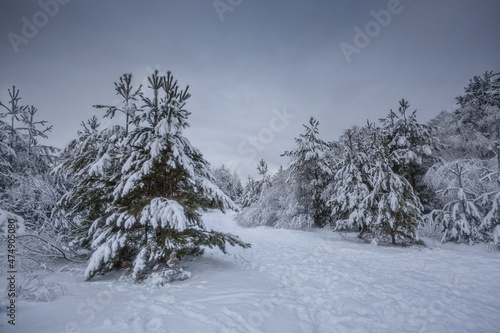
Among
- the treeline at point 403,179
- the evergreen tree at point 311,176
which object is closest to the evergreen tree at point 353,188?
the treeline at point 403,179

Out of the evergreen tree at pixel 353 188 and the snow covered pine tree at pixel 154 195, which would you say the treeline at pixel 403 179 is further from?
the snow covered pine tree at pixel 154 195

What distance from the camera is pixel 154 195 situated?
6227 mm

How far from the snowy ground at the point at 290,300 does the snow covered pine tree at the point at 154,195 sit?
737 mm

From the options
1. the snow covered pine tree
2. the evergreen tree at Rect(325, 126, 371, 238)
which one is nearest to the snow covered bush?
the snow covered pine tree

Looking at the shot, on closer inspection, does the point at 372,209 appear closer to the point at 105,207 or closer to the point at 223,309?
the point at 223,309

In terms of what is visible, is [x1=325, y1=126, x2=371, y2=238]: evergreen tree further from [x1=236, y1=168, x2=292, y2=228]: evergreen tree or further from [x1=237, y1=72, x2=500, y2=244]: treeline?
[x1=236, y1=168, x2=292, y2=228]: evergreen tree

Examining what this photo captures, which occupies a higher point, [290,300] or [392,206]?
[392,206]


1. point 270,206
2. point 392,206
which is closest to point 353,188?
point 392,206

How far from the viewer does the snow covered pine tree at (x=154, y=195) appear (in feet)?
17.4

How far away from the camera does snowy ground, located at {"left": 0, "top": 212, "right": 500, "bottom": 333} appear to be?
3270 millimetres

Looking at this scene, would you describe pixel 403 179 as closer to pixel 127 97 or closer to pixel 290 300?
pixel 290 300

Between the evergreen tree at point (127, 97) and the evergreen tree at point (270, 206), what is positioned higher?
the evergreen tree at point (127, 97)

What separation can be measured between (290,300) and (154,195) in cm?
453

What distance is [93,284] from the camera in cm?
514
